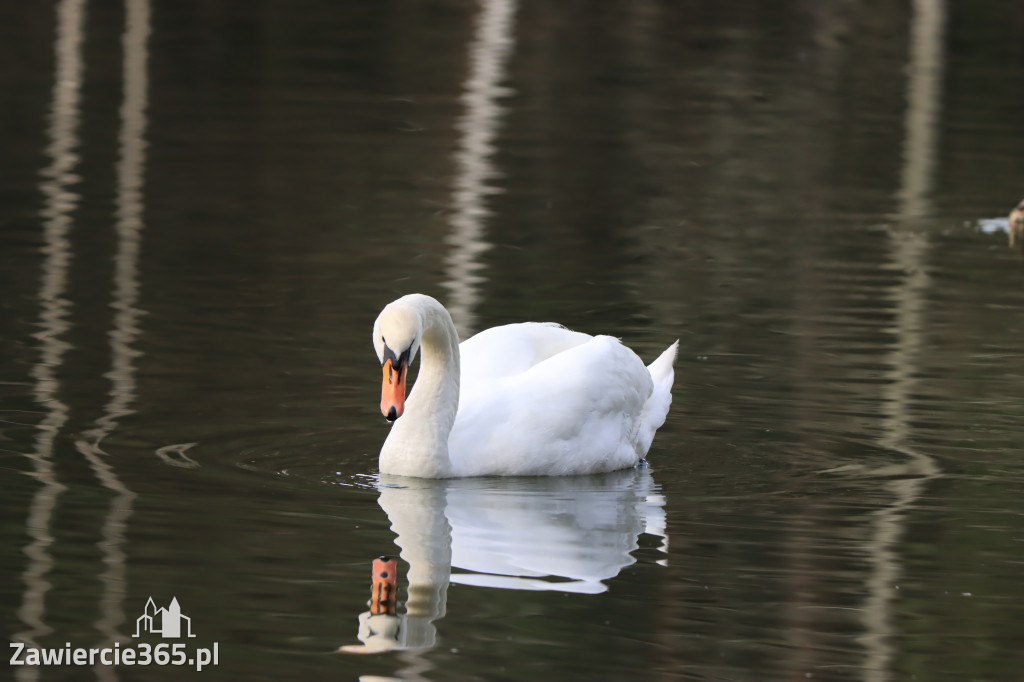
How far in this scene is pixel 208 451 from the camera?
30.4 ft

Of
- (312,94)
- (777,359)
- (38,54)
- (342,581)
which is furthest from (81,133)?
(342,581)

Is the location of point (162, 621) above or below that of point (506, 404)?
below

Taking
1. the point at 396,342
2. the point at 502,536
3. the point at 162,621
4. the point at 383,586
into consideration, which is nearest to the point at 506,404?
the point at 396,342

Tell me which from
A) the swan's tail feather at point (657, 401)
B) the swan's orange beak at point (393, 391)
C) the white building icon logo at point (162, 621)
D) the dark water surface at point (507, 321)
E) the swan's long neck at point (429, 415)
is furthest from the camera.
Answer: the swan's tail feather at point (657, 401)

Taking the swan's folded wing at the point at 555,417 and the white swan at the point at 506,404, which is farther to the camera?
the swan's folded wing at the point at 555,417

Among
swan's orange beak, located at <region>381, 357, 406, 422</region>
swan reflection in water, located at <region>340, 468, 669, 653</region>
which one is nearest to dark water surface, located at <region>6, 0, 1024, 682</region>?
swan reflection in water, located at <region>340, 468, 669, 653</region>

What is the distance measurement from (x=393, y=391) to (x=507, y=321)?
4284 mm

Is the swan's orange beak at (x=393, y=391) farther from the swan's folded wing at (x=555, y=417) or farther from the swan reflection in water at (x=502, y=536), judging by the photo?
the swan's folded wing at (x=555, y=417)

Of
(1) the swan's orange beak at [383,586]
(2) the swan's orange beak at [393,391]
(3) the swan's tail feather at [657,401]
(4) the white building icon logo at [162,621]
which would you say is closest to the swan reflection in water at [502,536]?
A: (1) the swan's orange beak at [383,586]

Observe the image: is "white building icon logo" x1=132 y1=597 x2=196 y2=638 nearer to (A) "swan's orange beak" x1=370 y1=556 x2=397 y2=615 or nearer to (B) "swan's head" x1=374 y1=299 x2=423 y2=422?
(A) "swan's orange beak" x1=370 y1=556 x2=397 y2=615

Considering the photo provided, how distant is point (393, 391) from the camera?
26.9ft

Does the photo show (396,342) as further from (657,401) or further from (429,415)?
(657,401)

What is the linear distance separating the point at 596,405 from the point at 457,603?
2341 millimetres

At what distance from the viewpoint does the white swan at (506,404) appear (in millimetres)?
8891
